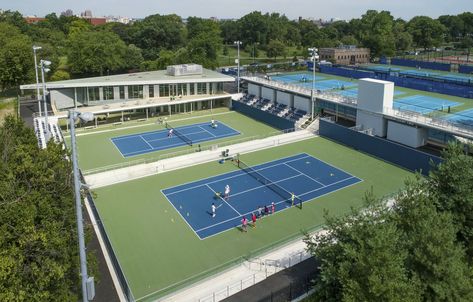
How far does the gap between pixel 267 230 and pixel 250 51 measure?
9545cm

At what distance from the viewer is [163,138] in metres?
42.6

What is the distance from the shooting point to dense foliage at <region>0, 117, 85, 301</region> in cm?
1287

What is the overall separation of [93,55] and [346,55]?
166 ft

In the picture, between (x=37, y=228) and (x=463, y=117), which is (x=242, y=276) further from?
(x=463, y=117)

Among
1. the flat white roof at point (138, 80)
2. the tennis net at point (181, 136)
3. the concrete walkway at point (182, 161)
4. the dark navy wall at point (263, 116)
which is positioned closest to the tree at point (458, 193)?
the concrete walkway at point (182, 161)

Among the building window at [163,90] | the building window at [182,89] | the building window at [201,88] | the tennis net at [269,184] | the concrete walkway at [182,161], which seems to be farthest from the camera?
the building window at [201,88]

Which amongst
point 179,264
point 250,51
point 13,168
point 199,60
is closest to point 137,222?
point 179,264

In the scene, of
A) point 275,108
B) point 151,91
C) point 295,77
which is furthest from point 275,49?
point 151,91

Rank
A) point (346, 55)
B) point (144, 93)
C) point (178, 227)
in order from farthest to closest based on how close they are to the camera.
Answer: point (346, 55), point (144, 93), point (178, 227)

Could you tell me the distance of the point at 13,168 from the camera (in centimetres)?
1639

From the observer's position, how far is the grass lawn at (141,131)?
119 ft

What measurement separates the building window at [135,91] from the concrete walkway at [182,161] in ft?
62.0

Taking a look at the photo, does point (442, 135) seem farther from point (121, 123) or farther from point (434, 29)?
point (434, 29)

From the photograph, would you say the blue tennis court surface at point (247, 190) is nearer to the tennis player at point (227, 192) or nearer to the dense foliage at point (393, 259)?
the tennis player at point (227, 192)
